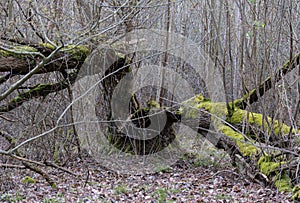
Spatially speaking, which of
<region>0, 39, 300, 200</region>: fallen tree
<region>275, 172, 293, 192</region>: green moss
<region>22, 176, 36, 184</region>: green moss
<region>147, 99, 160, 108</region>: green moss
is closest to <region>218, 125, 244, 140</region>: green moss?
<region>0, 39, 300, 200</region>: fallen tree

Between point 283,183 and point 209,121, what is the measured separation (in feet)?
8.93

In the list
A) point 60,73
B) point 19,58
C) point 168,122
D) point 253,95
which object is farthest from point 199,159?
point 19,58

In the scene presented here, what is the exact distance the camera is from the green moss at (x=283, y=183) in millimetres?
5398

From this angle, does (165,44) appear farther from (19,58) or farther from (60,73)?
(19,58)

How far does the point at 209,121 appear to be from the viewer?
8055 mm

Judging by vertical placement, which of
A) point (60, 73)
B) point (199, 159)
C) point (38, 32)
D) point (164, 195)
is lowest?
point (199, 159)

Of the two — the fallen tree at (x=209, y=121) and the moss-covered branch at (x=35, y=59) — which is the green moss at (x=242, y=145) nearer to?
the fallen tree at (x=209, y=121)

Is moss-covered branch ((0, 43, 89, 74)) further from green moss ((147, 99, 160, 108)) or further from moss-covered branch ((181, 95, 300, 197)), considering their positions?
moss-covered branch ((181, 95, 300, 197))

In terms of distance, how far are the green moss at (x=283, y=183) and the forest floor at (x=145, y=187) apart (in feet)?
0.37

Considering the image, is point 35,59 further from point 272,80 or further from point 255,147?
point 255,147

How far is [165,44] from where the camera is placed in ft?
30.6

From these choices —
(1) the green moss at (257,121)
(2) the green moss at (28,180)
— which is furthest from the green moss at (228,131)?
(2) the green moss at (28,180)

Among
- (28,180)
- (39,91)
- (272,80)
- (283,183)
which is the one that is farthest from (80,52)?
(283,183)

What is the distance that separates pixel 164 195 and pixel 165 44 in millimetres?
4518
